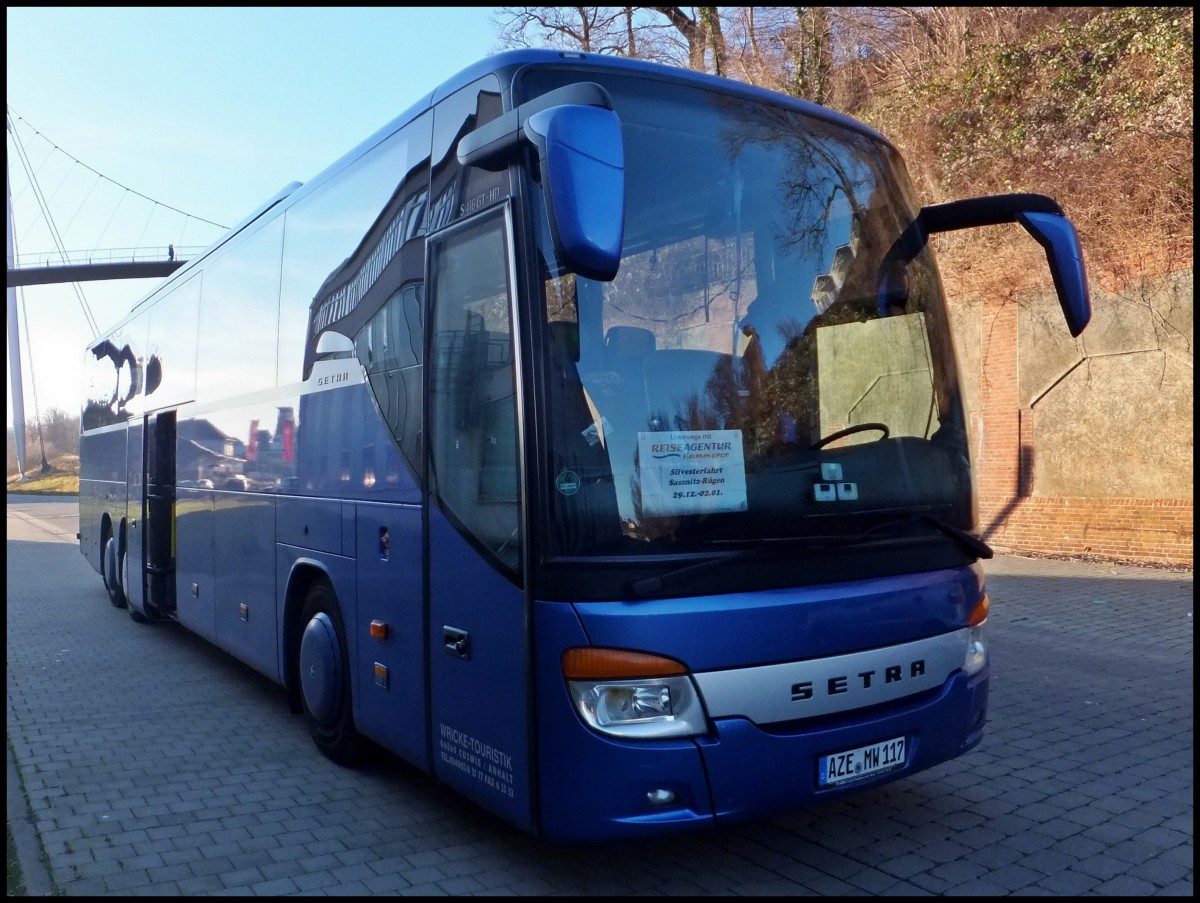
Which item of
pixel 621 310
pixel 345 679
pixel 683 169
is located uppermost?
pixel 683 169

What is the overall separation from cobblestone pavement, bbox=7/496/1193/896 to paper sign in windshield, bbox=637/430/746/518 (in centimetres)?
153

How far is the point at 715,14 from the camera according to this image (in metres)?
24.5

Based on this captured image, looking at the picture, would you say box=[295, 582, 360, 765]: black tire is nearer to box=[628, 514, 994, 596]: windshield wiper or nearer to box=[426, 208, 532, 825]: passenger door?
box=[426, 208, 532, 825]: passenger door

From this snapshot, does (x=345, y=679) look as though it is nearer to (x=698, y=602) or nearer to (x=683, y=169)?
(x=698, y=602)

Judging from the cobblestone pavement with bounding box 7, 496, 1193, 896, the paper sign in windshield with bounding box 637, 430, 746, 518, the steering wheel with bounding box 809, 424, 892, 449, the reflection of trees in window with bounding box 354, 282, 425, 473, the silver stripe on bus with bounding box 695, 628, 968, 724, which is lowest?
the cobblestone pavement with bounding box 7, 496, 1193, 896

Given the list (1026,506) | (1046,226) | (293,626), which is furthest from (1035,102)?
(293,626)

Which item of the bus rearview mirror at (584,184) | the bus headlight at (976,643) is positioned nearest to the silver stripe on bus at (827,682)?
the bus headlight at (976,643)

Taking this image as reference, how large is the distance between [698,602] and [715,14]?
23.1 m

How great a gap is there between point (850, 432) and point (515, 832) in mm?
2324

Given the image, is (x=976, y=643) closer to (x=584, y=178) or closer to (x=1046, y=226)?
(x=1046, y=226)

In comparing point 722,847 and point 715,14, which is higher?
point 715,14

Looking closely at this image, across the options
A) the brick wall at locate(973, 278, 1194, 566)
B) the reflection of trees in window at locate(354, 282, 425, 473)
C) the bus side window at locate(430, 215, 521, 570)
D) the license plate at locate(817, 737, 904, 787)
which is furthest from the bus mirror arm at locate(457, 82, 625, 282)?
the brick wall at locate(973, 278, 1194, 566)

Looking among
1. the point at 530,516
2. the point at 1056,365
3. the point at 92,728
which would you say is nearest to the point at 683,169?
the point at 530,516

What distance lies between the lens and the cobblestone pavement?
14.6 ft
